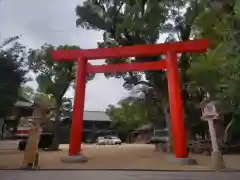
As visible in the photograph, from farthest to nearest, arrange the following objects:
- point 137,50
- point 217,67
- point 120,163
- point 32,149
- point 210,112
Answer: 1. point 217,67
2. point 137,50
3. point 120,163
4. point 210,112
5. point 32,149

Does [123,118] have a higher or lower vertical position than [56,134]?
higher

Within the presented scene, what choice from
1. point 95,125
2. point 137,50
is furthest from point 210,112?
point 95,125

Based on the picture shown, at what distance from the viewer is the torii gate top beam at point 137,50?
1588 cm

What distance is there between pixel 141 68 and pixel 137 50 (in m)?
1.68

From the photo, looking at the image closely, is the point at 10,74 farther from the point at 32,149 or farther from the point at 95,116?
the point at 95,116

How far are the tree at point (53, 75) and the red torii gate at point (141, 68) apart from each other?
29.6 ft

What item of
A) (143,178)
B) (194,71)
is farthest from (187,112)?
(143,178)

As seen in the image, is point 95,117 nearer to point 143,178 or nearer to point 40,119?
point 40,119

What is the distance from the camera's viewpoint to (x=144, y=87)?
2806 centimetres

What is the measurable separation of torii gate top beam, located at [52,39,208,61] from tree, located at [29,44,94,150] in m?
9.38

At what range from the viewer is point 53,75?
27.1 meters

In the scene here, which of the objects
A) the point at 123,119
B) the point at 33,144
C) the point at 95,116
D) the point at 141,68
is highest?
the point at 95,116

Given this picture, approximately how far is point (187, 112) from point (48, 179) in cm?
1834

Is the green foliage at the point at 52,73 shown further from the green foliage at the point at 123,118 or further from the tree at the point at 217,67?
the green foliage at the point at 123,118
